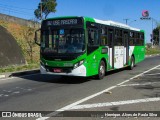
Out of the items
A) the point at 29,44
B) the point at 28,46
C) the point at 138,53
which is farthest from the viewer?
the point at 28,46

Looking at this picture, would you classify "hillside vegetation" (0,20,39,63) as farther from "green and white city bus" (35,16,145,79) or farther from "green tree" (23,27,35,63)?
"green and white city bus" (35,16,145,79)

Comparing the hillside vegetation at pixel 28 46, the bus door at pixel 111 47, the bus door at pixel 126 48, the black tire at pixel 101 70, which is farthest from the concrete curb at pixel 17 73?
the hillside vegetation at pixel 28 46

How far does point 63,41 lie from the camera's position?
47.7 feet

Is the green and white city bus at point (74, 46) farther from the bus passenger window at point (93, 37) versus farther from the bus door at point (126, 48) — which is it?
the bus door at point (126, 48)

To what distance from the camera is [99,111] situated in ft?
27.8

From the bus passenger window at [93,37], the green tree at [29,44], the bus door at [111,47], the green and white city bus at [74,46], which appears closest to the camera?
the green and white city bus at [74,46]

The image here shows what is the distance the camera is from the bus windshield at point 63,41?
14281 millimetres

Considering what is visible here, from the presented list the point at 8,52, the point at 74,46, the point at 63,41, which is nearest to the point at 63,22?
the point at 63,41

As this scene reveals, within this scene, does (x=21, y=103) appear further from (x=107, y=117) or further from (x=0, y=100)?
(x=107, y=117)

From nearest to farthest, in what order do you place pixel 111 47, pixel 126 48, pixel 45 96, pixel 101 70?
1. pixel 45 96
2. pixel 101 70
3. pixel 111 47
4. pixel 126 48

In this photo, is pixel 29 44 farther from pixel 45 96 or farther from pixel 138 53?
pixel 45 96

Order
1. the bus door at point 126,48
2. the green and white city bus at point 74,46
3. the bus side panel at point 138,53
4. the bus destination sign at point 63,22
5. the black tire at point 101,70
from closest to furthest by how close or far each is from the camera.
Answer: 1. the green and white city bus at point 74,46
2. the bus destination sign at point 63,22
3. the black tire at point 101,70
4. the bus door at point 126,48
5. the bus side panel at point 138,53

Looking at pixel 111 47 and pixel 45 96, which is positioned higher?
pixel 111 47

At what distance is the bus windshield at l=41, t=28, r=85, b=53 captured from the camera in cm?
1428
